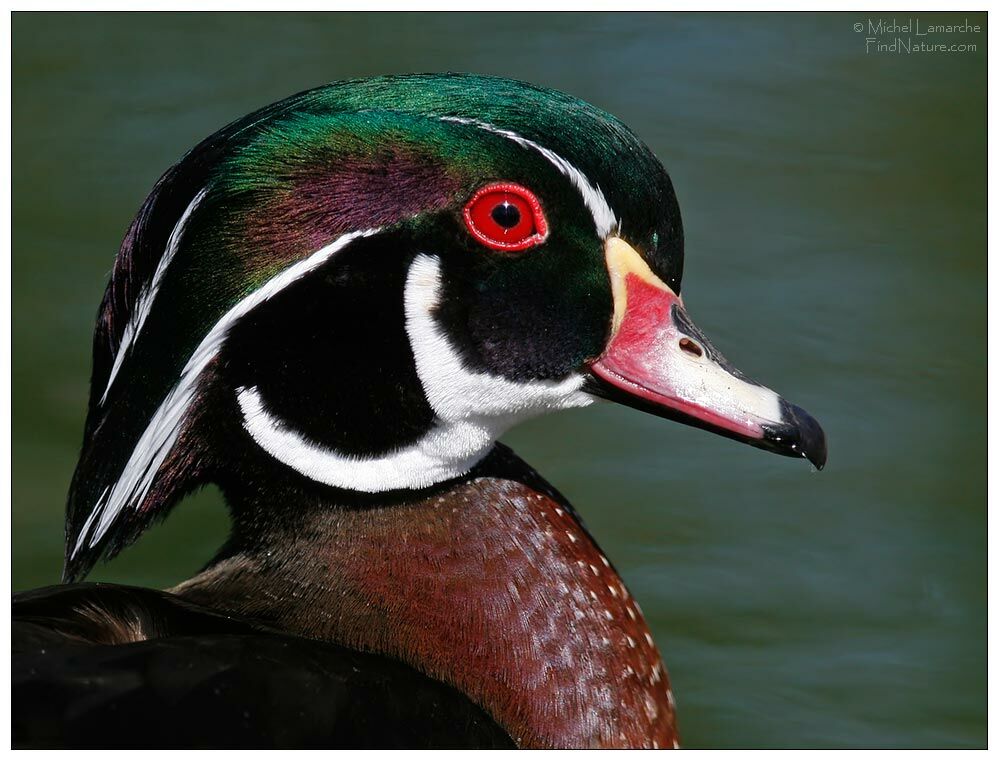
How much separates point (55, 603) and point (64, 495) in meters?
1.78

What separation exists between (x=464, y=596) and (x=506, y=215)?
25.9 inches

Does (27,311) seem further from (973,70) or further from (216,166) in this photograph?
(973,70)

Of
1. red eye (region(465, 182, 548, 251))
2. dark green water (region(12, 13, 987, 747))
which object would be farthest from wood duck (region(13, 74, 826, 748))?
dark green water (region(12, 13, 987, 747))

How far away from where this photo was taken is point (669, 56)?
5.95 m

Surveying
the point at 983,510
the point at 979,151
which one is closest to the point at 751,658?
the point at 983,510

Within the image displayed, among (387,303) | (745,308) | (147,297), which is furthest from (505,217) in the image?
(745,308)

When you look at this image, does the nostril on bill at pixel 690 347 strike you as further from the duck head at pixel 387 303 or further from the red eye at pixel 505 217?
the red eye at pixel 505 217

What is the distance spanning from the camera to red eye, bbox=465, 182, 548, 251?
2.53m

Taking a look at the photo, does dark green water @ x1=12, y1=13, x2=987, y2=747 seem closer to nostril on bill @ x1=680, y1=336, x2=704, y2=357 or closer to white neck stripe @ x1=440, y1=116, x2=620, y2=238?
nostril on bill @ x1=680, y1=336, x2=704, y2=357

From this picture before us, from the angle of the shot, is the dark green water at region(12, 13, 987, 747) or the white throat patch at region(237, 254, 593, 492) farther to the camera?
the dark green water at region(12, 13, 987, 747)

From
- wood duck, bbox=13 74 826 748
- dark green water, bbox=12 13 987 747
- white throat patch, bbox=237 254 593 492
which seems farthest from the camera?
dark green water, bbox=12 13 987 747

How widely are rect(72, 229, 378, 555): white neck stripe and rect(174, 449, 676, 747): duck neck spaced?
18 centimetres

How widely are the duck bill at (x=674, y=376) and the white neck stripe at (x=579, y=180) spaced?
0.14 ft

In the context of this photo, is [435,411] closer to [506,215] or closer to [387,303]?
[387,303]
